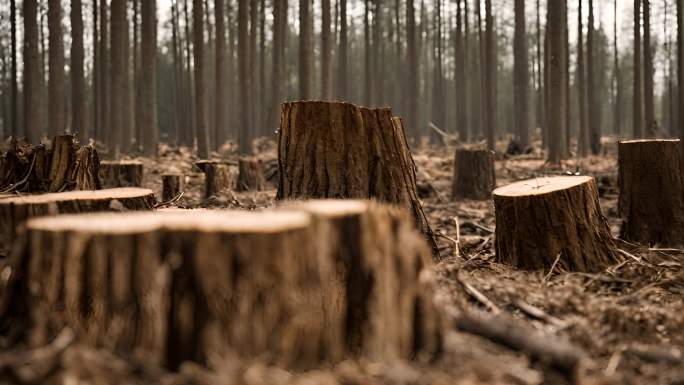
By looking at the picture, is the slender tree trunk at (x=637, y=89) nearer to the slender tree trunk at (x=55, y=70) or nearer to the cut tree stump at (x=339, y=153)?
the slender tree trunk at (x=55, y=70)

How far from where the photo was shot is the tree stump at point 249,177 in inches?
409

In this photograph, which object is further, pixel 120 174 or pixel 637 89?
pixel 637 89

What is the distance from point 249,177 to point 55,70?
488cm

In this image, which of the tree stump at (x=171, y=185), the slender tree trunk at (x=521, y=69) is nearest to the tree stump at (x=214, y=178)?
the tree stump at (x=171, y=185)

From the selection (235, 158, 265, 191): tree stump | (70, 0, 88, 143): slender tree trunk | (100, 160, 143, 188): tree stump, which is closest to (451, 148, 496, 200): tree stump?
(235, 158, 265, 191): tree stump

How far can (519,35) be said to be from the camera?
1706cm

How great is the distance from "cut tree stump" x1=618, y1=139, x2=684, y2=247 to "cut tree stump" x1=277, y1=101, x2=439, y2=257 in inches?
84.9

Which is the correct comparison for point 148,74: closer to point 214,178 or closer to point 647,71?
point 214,178

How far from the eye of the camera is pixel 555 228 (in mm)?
4172

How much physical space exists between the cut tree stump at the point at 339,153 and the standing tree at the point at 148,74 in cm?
1193

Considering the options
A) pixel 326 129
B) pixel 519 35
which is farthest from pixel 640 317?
pixel 519 35

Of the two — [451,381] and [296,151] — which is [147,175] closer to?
[296,151]

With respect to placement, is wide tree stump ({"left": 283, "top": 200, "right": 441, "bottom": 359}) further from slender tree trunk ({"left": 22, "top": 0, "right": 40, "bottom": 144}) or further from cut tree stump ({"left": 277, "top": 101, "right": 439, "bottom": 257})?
slender tree trunk ({"left": 22, "top": 0, "right": 40, "bottom": 144})

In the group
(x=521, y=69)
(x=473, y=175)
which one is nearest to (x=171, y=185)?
(x=473, y=175)
